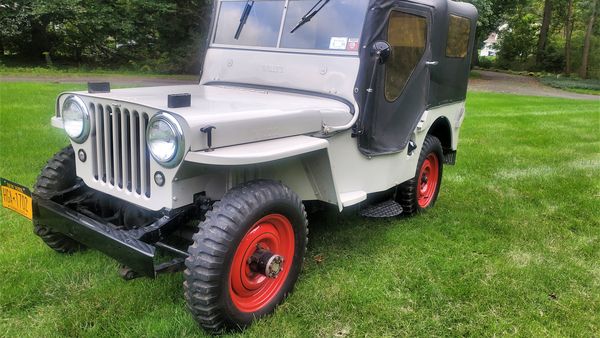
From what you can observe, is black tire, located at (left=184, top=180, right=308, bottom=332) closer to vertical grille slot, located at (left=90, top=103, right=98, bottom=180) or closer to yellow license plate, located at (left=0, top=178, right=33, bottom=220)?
vertical grille slot, located at (left=90, top=103, right=98, bottom=180)

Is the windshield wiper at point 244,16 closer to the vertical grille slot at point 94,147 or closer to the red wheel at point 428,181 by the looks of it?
the vertical grille slot at point 94,147

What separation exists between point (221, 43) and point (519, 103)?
1289 cm

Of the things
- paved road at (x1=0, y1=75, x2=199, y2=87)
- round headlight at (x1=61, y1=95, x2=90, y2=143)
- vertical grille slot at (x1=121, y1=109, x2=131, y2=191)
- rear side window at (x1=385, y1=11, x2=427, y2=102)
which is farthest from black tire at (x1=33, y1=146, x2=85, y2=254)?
paved road at (x1=0, y1=75, x2=199, y2=87)

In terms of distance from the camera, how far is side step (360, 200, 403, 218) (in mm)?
4176

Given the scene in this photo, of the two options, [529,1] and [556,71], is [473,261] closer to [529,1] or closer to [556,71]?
[529,1]

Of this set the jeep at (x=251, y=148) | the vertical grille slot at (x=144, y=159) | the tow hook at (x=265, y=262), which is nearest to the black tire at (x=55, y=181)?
the jeep at (x=251, y=148)

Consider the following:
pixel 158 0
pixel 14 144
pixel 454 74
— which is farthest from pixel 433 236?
pixel 158 0

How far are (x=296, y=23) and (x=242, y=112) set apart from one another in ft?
4.13

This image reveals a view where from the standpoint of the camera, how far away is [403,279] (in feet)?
12.0

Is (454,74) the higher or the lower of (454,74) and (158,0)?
the lower

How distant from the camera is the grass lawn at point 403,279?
3.06 meters

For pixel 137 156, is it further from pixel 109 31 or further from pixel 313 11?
pixel 109 31

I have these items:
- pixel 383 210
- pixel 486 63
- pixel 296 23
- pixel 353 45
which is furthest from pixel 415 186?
pixel 486 63

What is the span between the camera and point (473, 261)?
4.00 m
